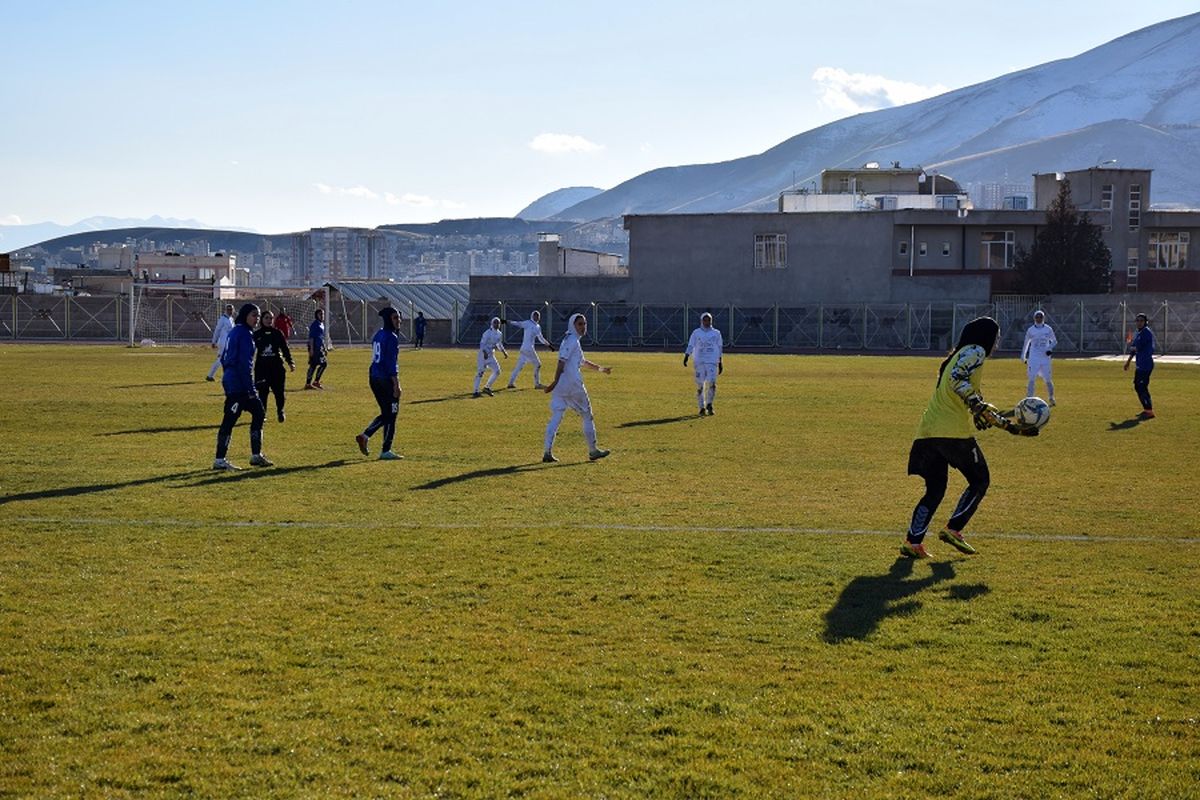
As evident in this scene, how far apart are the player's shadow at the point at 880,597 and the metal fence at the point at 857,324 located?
193ft

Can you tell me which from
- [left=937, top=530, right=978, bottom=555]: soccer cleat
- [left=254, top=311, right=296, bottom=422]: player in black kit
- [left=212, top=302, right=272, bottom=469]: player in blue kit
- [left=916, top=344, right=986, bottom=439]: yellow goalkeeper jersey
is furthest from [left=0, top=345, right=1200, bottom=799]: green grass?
[left=254, top=311, right=296, bottom=422]: player in black kit

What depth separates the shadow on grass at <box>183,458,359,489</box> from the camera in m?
16.6

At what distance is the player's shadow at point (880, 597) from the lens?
9.34m

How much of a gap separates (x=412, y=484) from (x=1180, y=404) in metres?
21.7

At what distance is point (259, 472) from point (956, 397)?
374 inches

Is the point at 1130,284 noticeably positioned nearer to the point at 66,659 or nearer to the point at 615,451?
the point at 615,451

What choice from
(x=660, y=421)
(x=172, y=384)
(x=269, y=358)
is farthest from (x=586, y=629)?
(x=172, y=384)

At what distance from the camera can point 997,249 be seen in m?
84.9

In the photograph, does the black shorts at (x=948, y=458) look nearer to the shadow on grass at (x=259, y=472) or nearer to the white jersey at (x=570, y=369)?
the white jersey at (x=570, y=369)

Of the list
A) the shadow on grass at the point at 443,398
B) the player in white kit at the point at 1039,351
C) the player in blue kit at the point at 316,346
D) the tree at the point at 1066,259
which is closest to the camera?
the player in white kit at the point at 1039,351

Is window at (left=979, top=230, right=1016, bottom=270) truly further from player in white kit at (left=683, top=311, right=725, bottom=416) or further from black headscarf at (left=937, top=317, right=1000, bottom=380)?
black headscarf at (left=937, top=317, right=1000, bottom=380)

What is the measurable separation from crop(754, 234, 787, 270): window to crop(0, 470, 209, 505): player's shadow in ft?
214

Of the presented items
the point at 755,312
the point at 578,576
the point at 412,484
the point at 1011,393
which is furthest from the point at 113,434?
the point at 755,312

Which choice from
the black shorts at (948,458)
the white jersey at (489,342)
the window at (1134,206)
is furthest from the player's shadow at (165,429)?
the window at (1134,206)
